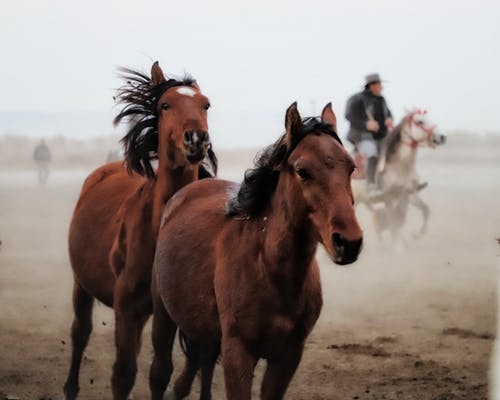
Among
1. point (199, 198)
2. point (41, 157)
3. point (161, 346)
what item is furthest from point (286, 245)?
point (41, 157)

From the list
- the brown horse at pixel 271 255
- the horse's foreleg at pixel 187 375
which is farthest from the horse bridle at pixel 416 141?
the brown horse at pixel 271 255

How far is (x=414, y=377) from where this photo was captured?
695 cm

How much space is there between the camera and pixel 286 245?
4113mm

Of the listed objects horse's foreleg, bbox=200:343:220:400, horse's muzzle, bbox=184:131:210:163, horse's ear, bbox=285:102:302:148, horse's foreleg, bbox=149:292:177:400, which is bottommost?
horse's foreleg, bbox=200:343:220:400

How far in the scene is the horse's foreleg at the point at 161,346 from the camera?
5.18m

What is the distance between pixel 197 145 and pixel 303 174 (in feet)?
4.58

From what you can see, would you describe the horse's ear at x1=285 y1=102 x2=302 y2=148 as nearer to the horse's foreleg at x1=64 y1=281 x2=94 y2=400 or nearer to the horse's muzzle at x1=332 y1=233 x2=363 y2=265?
the horse's muzzle at x1=332 y1=233 x2=363 y2=265

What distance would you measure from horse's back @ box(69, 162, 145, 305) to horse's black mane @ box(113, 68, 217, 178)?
0.17 meters

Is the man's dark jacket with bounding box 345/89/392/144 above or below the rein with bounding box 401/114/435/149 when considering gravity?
above

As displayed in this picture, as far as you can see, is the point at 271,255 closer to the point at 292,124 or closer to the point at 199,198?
the point at 292,124

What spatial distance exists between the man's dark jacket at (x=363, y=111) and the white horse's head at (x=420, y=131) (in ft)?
1.84

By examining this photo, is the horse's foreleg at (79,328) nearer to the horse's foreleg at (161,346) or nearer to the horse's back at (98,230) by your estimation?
the horse's back at (98,230)

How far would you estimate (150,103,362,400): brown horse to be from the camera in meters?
3.87

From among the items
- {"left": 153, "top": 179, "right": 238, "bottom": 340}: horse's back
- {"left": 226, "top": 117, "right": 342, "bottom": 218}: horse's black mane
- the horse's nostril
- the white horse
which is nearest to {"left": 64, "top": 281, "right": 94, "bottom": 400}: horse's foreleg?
{"left": 153, "top": 179, "right": 238, "bottom": 340}: horse's back
